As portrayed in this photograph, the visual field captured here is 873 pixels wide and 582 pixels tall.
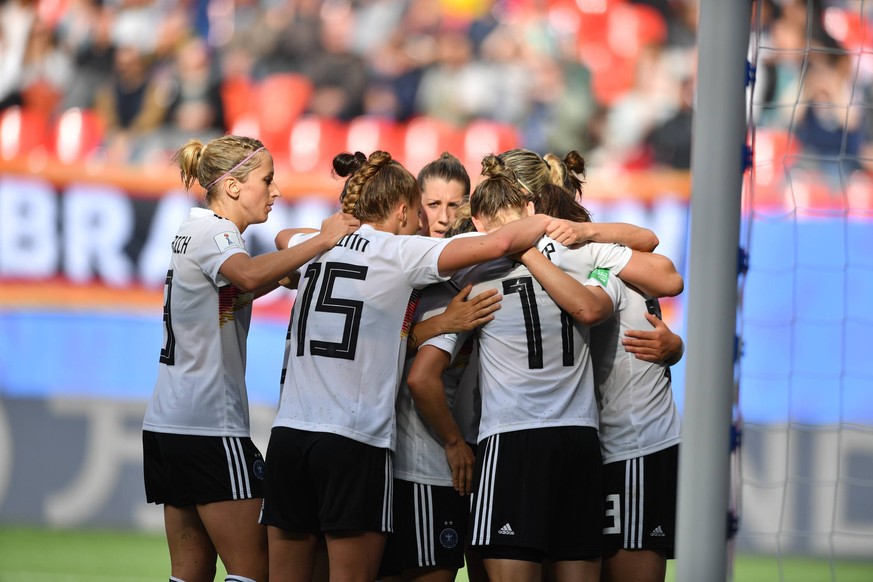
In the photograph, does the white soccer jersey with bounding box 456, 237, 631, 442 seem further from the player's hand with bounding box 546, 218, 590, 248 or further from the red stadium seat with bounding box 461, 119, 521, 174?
the red stadium seat with bounding box 461, 119, 521, 174

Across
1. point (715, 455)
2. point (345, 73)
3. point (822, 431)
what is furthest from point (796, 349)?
point (715, 455)

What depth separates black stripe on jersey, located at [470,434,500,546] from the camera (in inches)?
122

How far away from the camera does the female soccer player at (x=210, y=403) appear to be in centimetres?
334

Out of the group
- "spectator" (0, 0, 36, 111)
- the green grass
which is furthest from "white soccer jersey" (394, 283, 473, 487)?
"spectator" (0, 0, 36, 111)

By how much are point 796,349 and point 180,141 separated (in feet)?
16.4

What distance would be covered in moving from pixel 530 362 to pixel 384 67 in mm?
6015

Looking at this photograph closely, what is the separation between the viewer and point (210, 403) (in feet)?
11.1

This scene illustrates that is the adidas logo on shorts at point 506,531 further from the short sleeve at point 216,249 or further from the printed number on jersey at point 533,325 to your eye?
the short sleeve at point 216,249

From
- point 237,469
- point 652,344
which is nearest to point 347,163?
point 237,469

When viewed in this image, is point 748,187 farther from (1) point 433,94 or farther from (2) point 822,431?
(1) point 433,94

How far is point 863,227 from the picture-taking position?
741 cm

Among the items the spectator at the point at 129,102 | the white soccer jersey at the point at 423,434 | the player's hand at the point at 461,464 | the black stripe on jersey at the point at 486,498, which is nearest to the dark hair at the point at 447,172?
the white soccer jersey at the point at 423,434

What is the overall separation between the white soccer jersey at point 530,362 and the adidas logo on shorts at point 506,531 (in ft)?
0.90

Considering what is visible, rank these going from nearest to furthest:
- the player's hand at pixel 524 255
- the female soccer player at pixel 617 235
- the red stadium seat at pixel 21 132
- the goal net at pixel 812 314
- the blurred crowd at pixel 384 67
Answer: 1. the player's hand at pixel 524 255
2. the female soccer player at pixel 617 235
3. the goal net at pixel 812 314
4. the red stadium seat at pixel 21 132
5. the blurred crowd at pixel 384 67
